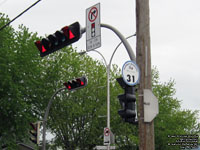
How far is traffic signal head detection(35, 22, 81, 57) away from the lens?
8930 millimetres

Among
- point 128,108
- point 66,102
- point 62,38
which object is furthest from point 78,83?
point 66,102

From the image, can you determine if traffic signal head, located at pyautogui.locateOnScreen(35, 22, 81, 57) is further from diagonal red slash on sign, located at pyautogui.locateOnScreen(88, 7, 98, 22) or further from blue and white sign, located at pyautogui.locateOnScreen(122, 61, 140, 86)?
blue and white sign, located at pyautogui.locateOnScreen(122, 61, 140, 86)

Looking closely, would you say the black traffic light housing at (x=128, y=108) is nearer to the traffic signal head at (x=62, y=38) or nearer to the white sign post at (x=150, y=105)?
the white sign post at (x=150, y=105)

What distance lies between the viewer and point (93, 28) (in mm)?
9812

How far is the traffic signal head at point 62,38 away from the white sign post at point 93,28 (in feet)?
2.79

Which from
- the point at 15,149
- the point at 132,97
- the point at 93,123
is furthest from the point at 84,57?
the point at 132,97

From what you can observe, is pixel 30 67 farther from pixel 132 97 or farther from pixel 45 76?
pixel 132 97

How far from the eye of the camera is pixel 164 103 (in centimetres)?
3819

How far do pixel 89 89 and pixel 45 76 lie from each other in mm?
4853

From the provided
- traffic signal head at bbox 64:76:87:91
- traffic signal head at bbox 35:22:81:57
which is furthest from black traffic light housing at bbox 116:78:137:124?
traffic signal head at bbox 64:76:87:91

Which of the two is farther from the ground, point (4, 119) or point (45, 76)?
point (45, 76)

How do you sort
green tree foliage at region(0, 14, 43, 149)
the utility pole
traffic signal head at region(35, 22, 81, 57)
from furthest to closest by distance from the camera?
green tree foliage at region(0, 14, 43, 149)
traffic signal head at region(35, 22, 81, 57)
the utility pole

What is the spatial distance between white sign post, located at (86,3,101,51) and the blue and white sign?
1.84 metres

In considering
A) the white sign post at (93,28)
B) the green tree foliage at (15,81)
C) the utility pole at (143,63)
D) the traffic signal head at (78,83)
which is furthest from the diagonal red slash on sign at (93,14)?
the green tree foliage at (15,81)
